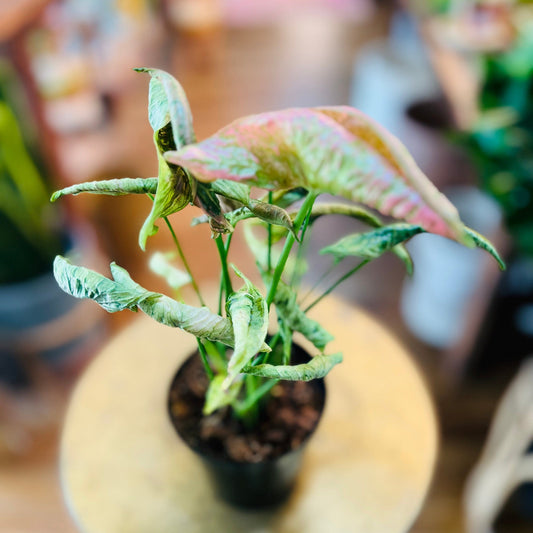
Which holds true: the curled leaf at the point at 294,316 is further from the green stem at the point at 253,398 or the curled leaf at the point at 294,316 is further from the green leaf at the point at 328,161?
the green leaf at the point at 328,161

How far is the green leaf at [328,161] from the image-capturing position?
0.83 ft

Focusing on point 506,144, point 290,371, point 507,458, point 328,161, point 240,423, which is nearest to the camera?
point 328,161

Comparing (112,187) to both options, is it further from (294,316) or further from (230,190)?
(294,316)

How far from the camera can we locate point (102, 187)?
0.37 metres

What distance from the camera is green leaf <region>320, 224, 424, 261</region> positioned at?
0.43 meters

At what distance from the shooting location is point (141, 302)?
1.17 ft

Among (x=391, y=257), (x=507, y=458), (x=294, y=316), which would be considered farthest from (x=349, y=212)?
(x=391, y=257)

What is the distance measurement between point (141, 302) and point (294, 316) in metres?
0.17

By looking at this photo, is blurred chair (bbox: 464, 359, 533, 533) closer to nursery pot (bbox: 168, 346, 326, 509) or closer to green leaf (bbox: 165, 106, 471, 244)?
nursery pot (bbox: 168, 346, 326, 509)

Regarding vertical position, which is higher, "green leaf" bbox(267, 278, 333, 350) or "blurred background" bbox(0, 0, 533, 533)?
"green leaf" bbox(267, 278, 333, 350)

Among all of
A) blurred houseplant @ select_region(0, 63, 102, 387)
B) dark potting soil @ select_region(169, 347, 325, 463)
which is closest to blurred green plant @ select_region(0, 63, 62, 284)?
blurred houseplant @ select_region(0, 63, 102, 387)

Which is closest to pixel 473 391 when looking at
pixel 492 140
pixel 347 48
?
pixel 492 140

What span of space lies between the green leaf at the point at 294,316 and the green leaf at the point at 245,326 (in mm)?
91

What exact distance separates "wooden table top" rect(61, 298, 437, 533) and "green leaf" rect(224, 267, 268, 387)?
13.2 inches
